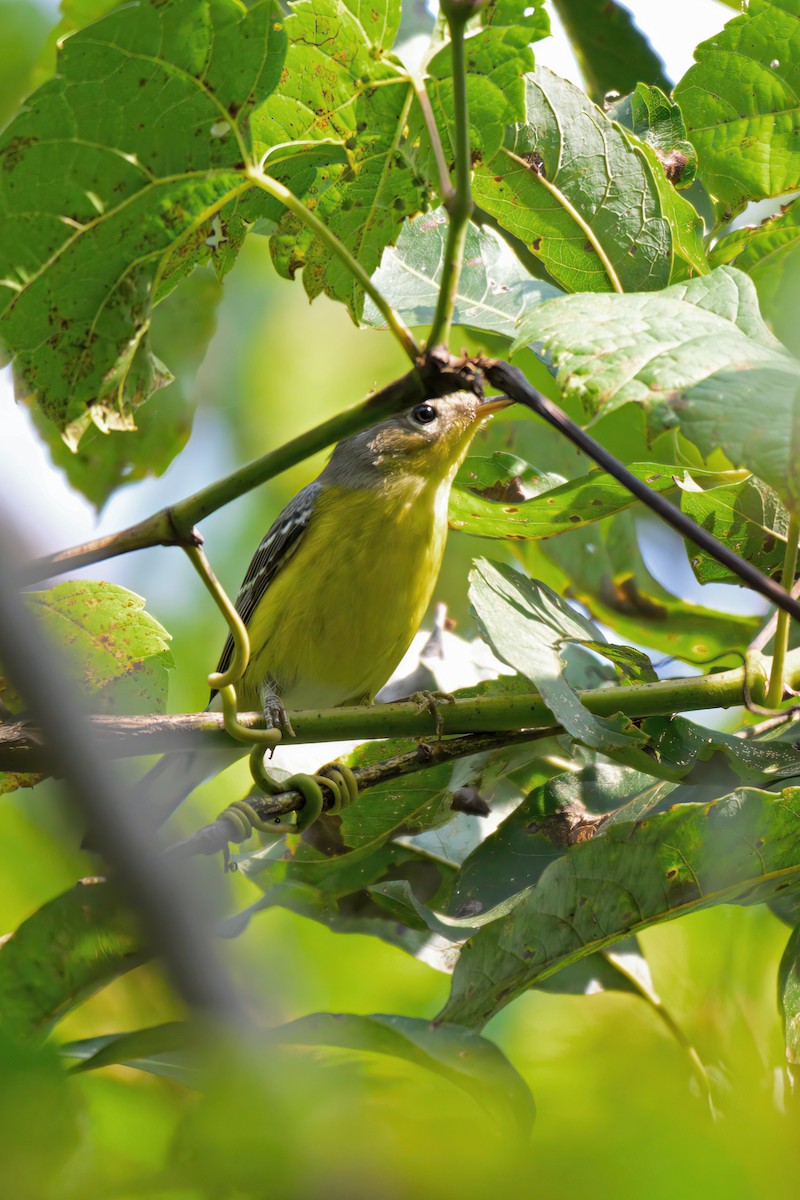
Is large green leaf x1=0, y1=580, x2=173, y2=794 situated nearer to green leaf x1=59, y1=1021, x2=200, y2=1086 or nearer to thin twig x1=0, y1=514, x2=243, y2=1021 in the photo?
green leaf x1=59, y1=1021, x2=200, y2=1086

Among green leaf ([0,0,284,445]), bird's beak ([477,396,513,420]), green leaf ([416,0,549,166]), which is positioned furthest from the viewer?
bird's beak ([477,396,513,420])

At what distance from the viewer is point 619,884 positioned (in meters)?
2.20

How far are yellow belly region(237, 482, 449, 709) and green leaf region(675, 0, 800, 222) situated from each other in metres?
1.82

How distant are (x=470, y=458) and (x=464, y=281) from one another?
0.54m

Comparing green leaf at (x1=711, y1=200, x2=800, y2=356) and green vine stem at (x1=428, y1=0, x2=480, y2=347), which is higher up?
green vine stem at (x1=428, y1=0, x2=480, y2=347)

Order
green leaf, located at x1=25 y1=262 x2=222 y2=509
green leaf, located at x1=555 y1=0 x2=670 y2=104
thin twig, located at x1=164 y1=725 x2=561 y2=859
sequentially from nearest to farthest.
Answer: thin twig, located at x1=164 y1=725 x2=561 y2=859 → green leaf, located at x1=25 y1=262 x2=222 y2=509 → green leaf, located at x1=555 y1=0 x2=670 y2=104

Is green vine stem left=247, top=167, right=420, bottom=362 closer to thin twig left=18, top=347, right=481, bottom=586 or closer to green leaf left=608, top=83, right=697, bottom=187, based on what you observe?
thin twig left=18, top=347, right=481, bottom=586

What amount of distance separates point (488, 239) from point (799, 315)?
1.48 meters

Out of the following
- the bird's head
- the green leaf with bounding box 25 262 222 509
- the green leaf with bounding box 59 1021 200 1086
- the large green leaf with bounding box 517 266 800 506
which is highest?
the green leaf with bounding box 25 262 222 509

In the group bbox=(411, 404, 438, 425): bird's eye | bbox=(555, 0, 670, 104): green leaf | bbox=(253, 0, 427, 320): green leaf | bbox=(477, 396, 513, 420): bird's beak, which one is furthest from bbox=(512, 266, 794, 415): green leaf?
bbox=(411, 404, 438, 425): bird's eye

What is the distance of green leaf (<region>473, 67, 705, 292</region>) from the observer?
251 cm

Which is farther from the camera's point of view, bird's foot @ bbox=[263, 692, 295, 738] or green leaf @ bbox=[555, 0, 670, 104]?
green leaf @ bbox=[555, 0, 670, 104]

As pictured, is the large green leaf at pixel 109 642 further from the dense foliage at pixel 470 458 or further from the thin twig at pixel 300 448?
the thin twig at pixel 300 448

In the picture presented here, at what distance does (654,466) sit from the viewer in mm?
2619
